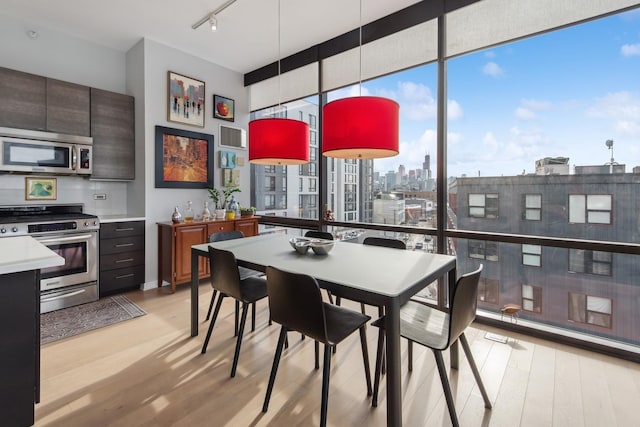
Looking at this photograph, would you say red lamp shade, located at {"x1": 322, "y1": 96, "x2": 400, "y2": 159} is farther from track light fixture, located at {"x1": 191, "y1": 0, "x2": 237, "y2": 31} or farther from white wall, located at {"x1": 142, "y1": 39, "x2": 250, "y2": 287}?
white wall, located at {"x1": 142, "y1": 39, "x2": 250, "y2": 287}

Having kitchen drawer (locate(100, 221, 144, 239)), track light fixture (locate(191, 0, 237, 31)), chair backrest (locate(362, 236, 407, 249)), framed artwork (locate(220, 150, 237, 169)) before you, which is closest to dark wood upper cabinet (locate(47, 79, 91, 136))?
kitchen drawer (locate(100, 221, 144, 239))

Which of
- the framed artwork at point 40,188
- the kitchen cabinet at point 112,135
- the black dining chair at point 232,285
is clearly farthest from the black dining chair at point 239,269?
the framed artwork at point 40,188

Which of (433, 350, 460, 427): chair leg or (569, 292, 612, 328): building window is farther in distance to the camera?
(569, 292, 612, 328): building window

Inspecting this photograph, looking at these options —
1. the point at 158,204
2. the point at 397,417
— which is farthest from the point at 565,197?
the point at 158,204

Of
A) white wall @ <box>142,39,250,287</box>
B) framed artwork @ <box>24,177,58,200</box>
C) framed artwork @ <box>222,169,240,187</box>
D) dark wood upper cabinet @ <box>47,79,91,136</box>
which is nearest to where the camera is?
dark wood upper cabinet @ <box>47,79,91,136</box>

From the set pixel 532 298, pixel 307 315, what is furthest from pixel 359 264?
pixel 532 298

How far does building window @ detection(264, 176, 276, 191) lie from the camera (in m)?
4.96

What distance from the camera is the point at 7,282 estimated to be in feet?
4.39

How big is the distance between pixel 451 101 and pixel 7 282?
348 centimetres

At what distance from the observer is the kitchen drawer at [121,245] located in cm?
353

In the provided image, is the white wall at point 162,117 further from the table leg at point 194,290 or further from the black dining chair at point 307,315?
the black dining chair at point 307,315

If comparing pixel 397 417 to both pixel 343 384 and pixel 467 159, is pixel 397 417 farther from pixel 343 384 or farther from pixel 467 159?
pixel 467 159

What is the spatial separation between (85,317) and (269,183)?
2.90 metres

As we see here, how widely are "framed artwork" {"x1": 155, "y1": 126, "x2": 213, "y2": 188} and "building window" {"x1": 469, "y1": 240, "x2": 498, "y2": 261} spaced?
3539 millimetres
